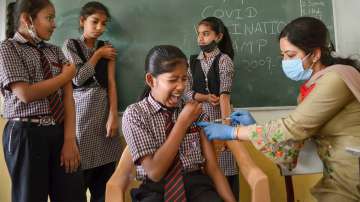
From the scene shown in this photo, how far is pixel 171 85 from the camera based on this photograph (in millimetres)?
1507

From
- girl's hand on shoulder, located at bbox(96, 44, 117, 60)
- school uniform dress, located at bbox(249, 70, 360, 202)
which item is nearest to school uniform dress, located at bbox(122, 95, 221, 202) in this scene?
school uniform dress, located at bbox(249, 70, 360, 202)

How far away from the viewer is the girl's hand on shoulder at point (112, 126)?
249 centimetres

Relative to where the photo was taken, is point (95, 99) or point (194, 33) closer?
point (95, 99)

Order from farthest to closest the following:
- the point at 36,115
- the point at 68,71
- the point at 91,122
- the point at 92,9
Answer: the point at 92,9
the point at 91,122
the point at 68,71
the point at 36,115

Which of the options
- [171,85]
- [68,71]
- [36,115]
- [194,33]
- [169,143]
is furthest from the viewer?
[194,33]

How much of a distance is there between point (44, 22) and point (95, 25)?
0.83 metres

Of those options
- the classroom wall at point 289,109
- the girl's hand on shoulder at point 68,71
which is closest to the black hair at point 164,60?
the girl's hand on shoulder at point 68,71

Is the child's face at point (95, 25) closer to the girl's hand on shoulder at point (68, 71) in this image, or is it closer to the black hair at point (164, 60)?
the girl's hand on shoulder at point (68, 71)

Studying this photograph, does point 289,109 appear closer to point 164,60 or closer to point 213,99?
point 213,99

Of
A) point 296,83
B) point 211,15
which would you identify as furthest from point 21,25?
point 296,83

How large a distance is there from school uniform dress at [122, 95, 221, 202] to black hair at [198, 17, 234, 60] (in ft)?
3.84

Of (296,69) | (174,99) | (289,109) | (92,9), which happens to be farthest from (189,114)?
(289,109)

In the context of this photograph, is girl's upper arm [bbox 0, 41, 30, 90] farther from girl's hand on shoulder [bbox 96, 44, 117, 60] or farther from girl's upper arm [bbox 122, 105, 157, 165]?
girl's hand on shoulder [bbox 96, 44, 117, 60]

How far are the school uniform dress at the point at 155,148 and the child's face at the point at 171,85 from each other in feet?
0.11
